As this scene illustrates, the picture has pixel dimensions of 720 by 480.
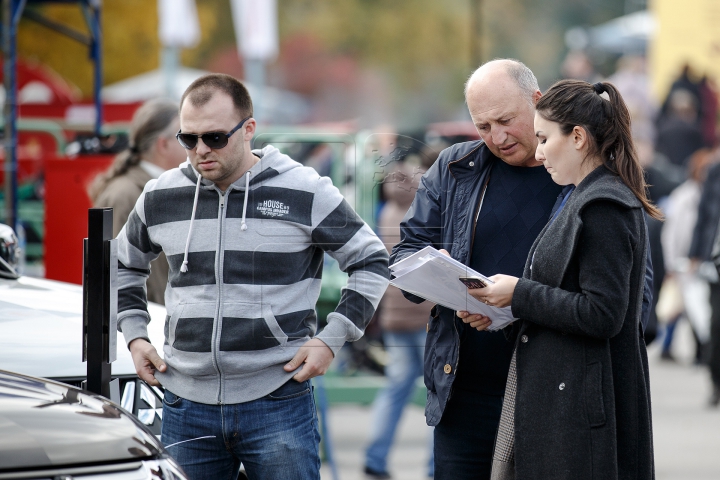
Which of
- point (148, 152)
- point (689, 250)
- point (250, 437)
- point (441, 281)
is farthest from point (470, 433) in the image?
point (689, 250)

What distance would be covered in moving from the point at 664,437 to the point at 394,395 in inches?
97.5

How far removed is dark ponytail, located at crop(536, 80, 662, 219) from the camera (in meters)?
2.92

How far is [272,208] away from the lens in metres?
3.20

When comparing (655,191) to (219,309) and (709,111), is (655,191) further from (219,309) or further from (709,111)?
(219,309)

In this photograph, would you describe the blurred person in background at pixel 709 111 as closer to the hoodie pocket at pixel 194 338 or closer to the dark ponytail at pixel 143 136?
the dark ponytail at pixel 143 136

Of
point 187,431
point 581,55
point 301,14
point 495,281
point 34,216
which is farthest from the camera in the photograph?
point 301,14

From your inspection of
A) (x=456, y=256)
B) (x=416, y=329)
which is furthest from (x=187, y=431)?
(x=416, y=329)

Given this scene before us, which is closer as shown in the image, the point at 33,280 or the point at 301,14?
the point at 33,280

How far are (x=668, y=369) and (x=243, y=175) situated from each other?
881 centimetres

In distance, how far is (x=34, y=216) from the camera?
871 cm

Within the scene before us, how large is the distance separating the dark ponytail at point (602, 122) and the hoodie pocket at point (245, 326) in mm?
1025

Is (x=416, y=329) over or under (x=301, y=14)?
under

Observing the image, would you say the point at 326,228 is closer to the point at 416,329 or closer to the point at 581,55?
the point at 416,329

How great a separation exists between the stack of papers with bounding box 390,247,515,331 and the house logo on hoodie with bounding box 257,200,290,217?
1.26ft
